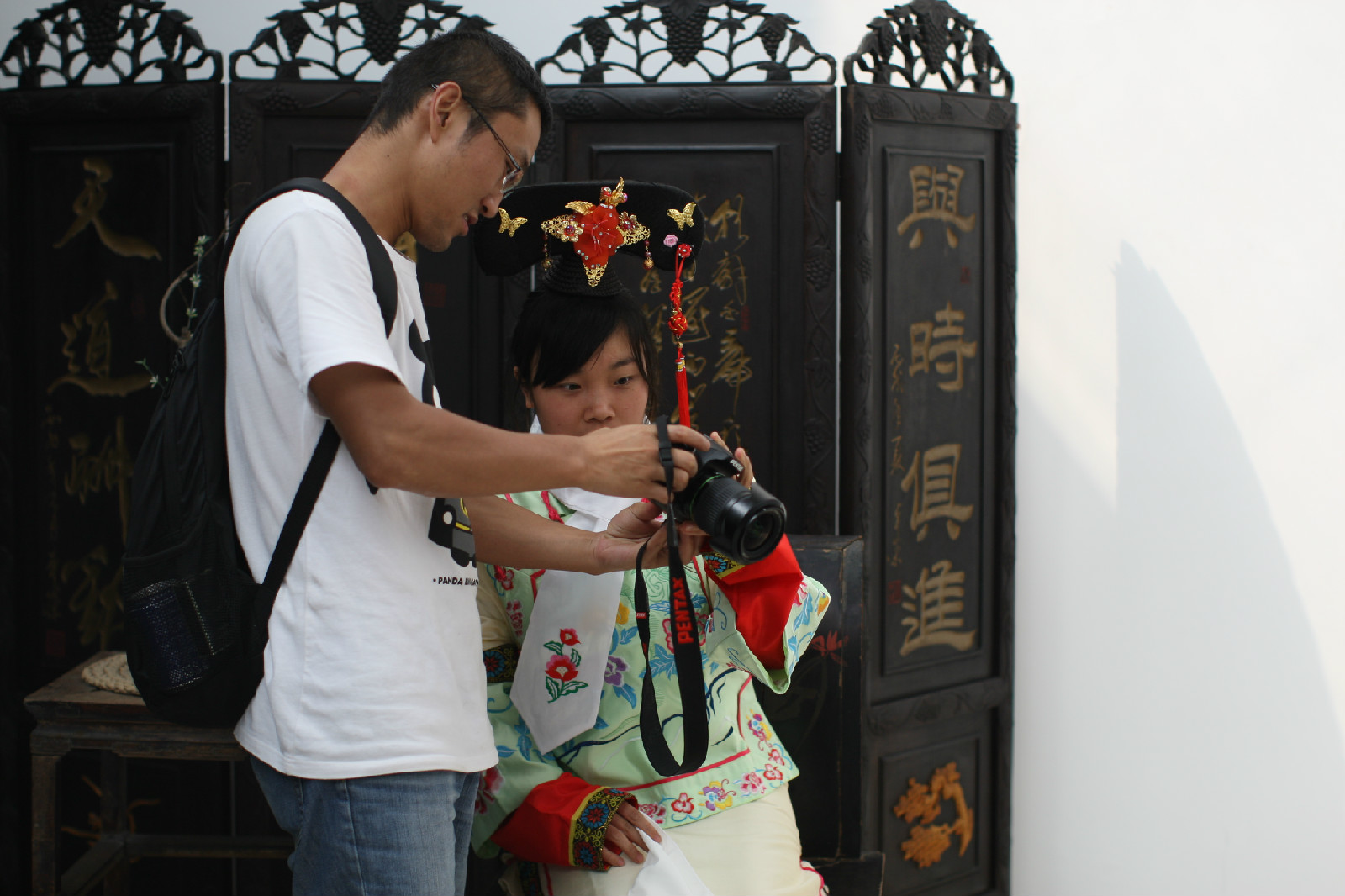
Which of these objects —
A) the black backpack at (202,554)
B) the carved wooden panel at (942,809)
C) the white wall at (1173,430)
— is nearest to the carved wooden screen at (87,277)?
the white wall at (1173,430)

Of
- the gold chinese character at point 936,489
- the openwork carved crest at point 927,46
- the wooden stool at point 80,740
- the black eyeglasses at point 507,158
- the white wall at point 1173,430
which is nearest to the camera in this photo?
the black eyeglasses at point 507,158

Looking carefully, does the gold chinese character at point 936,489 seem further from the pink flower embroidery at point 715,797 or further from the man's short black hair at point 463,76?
the man's short black hair at point 463,76

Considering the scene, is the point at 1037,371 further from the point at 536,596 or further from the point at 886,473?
the point at 536,596

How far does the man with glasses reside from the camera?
934 millimetres

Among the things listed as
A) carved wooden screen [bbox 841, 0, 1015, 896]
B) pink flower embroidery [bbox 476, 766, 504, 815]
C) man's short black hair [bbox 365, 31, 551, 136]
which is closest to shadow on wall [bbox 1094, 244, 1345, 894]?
carved wooden screen [bbox 841, 0, 1015, 896]

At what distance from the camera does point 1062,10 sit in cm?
283

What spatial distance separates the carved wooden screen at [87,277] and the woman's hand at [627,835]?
5.21 ft

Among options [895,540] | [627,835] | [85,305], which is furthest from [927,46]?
[85,305]

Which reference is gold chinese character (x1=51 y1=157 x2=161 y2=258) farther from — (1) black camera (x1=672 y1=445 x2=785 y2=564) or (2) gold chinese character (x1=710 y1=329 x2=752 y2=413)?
(1) black camera (x1=672 y1=445 x2=785 y2=564)

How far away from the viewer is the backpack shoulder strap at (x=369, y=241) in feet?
3.23

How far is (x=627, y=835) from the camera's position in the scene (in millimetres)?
1347

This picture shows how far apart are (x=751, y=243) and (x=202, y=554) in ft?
5.25

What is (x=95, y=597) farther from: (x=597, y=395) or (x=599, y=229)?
(x=599, y=229)

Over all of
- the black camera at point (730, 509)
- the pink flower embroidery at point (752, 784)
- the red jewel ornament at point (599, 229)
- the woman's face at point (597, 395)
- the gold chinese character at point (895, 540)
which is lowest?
the pink flower embroidery at point (752, 784)
